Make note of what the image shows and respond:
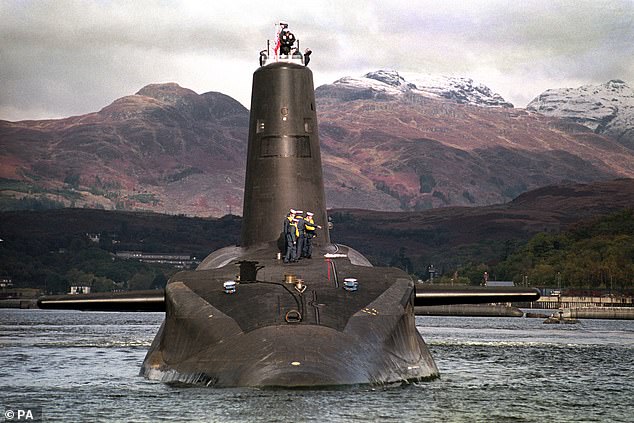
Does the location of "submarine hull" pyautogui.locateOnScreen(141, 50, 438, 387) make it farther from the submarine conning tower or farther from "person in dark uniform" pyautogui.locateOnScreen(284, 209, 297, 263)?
the submarine conning tower

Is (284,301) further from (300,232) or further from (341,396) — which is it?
(300,232)

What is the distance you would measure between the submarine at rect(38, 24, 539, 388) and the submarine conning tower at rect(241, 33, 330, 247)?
4 centimetres

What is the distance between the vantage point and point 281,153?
4375 centimetres

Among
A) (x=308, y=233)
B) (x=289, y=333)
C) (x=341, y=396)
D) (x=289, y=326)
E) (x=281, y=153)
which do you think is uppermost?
(x=281, y=153)

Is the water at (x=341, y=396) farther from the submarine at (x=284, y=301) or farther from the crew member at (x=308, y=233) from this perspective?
the crew member at (x=308, y=233)

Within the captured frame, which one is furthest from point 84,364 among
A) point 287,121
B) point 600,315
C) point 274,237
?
point 600,315

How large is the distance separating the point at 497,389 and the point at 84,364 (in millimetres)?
17719

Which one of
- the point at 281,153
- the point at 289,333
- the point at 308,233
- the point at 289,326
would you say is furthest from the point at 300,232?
the point at 289,333

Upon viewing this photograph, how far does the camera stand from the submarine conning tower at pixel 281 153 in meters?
43.2

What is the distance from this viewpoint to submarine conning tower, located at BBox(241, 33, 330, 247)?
142 feet

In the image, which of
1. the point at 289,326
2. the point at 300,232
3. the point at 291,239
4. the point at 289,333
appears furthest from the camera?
the point at 300,232

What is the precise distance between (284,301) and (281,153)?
13.4m

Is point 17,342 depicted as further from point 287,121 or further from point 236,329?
point 236,329

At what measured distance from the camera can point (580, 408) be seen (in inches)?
1207
